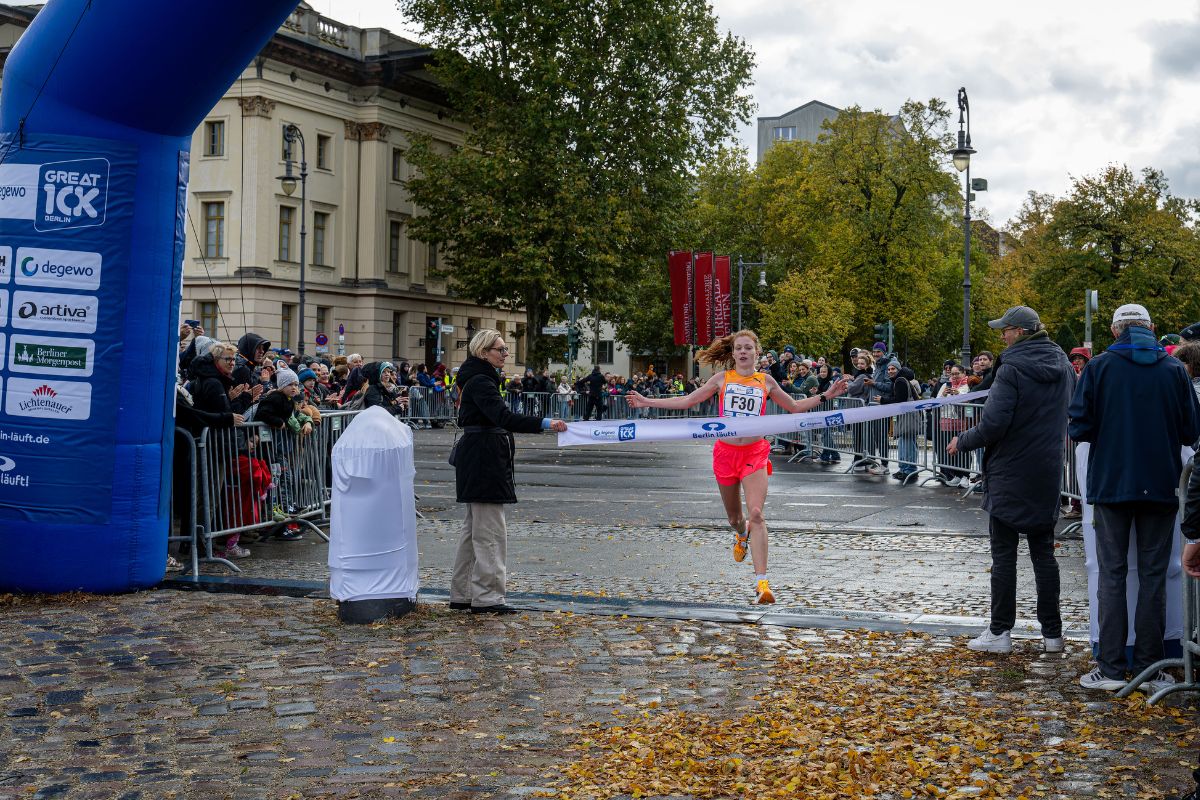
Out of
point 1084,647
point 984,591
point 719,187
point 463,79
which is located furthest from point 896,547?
point 719,187

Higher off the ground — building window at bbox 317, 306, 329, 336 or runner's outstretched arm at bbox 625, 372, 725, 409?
building window at bbox 317, 306, 329, 336

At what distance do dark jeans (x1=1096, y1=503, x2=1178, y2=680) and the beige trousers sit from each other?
395 centimetres

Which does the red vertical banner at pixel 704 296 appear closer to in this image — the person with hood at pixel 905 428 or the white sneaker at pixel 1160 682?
the person with hood at pixel 905 428

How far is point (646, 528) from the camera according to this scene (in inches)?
583

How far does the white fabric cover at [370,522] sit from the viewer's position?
29.2 feet

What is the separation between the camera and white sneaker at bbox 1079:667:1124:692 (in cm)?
695

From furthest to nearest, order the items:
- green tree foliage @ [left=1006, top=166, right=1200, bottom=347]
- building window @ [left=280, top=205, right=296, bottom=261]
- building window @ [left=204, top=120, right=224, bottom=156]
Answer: green tree foliage @ [left=1006, top=166, right=1200, bottom=347]
building window @ [left=280, top=205, right=296, bottom=261]
building window @ [left=204, top=120, right=224, bottom=156]

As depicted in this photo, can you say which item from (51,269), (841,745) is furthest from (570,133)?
(841,745)

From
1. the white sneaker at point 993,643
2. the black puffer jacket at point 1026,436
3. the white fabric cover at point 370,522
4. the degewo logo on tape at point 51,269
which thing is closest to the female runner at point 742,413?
the white fabric cover at point 370,522

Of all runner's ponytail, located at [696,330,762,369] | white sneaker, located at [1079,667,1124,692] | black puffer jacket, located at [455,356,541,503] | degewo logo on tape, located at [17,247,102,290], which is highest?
degewo logo on tape, located at [17,247,102,290]

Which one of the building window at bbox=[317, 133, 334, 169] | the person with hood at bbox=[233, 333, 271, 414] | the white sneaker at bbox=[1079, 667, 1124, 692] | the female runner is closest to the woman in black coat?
the female runner

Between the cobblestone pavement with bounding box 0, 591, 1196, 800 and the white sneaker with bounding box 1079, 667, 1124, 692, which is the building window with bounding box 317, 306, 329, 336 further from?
the white sneaker with bounding box 1079, 667, 1124, 692

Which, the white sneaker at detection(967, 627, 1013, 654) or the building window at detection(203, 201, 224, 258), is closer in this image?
the white sneaker at detection(967, 627, 1013, 654)

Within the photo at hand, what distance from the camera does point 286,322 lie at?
5600 centimetres
